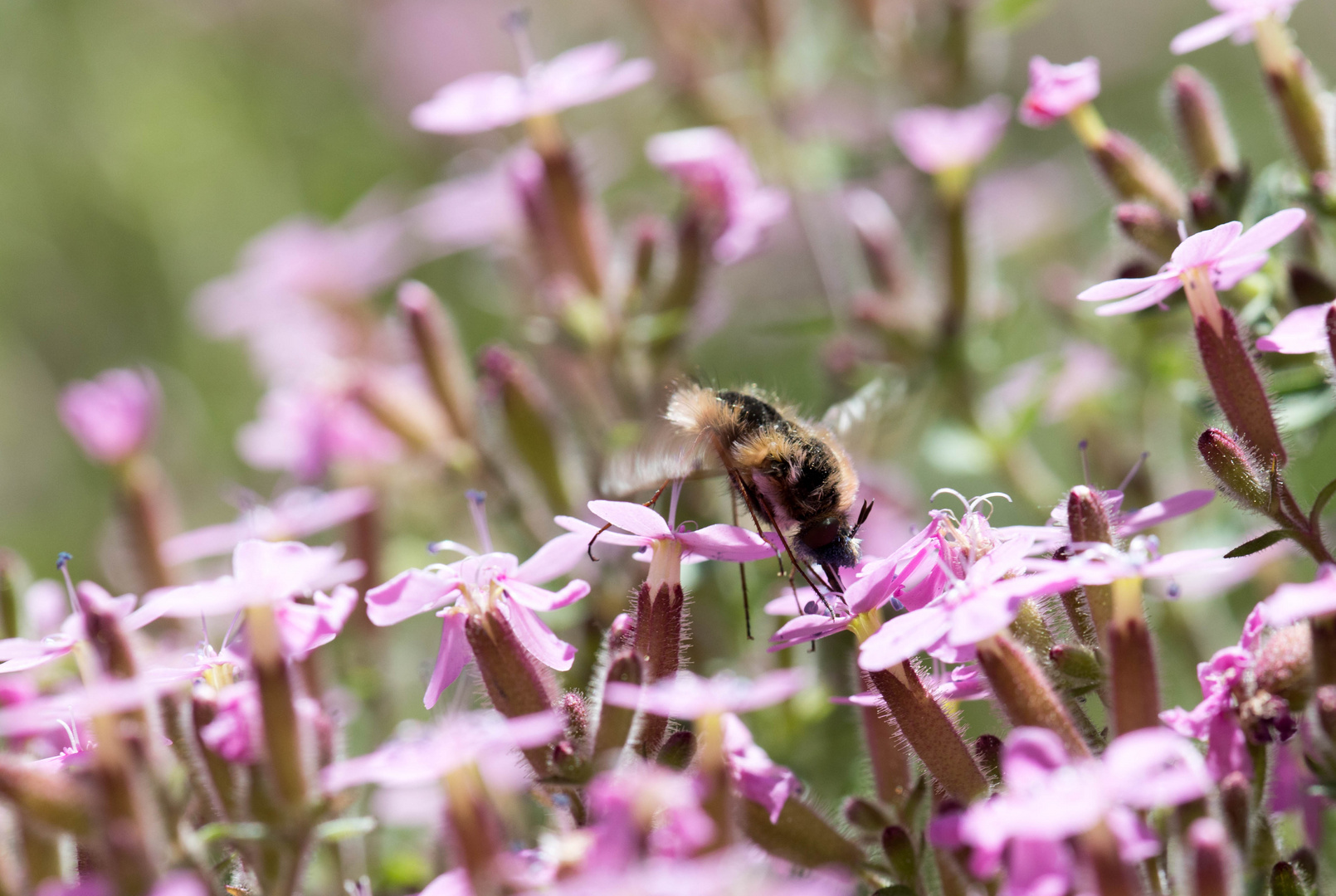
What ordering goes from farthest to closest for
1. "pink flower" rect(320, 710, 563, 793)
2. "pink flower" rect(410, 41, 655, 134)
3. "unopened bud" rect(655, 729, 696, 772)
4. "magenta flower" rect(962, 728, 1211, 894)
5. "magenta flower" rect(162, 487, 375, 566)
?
"pink flower" rect(410, 41, 655, 134) → "magenta flower" rect(162, 487, 375, 566) → "unopened bud" rect(655, 729, 696, 772) → "pink flower" rect(320, 710, 563, 793) → "magenta flower" rect(962, 728, 1211, 894)

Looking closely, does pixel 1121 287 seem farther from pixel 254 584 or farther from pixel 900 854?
pixel 254 584

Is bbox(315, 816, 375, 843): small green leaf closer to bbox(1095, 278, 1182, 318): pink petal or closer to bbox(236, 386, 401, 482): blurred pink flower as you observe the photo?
bbox(1095, 278, 1182, 318): pink petal

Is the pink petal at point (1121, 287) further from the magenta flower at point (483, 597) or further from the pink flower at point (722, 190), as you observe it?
the pink flower at point (722, 190)

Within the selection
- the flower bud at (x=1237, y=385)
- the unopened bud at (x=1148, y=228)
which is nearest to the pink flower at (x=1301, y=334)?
the flower bud at (x=1237, y=385)

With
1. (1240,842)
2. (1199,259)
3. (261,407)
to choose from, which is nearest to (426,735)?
(1240,842)

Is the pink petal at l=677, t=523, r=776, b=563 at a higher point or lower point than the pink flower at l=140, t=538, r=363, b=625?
lower

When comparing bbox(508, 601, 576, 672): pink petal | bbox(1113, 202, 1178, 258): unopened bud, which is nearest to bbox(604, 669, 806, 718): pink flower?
bbox(508, 601, 576, 672): pink petal

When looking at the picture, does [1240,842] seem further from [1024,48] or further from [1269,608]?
[1024,48]

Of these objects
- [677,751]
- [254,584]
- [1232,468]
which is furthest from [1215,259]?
[254,584]
